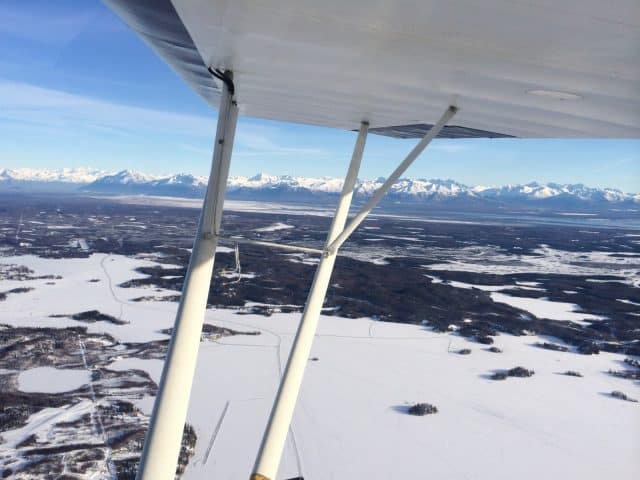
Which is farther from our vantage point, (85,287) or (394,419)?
(85,287)

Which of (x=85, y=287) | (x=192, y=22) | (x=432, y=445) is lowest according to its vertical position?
(x=85, y=287)

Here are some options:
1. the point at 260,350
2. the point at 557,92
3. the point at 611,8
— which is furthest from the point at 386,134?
the point at 260,350

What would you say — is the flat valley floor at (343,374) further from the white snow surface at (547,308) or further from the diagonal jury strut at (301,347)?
the diagonal jury strut at (301,347)

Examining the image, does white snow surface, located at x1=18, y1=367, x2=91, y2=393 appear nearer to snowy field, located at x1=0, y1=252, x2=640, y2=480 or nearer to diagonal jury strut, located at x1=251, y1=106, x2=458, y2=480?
snowy field, located at x1=0, y1=252, x2=640, y2=480

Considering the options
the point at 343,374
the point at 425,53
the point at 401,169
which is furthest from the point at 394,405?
the point at 425,53

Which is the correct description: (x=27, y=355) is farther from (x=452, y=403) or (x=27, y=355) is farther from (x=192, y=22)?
(x=192, y=22)

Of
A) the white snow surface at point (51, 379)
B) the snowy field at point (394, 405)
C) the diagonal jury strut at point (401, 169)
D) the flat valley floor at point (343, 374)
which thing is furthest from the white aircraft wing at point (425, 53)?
the white snow surface at point (51, 379)

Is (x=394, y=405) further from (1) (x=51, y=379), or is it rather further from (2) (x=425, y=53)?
(2) (x=425, y=53)
